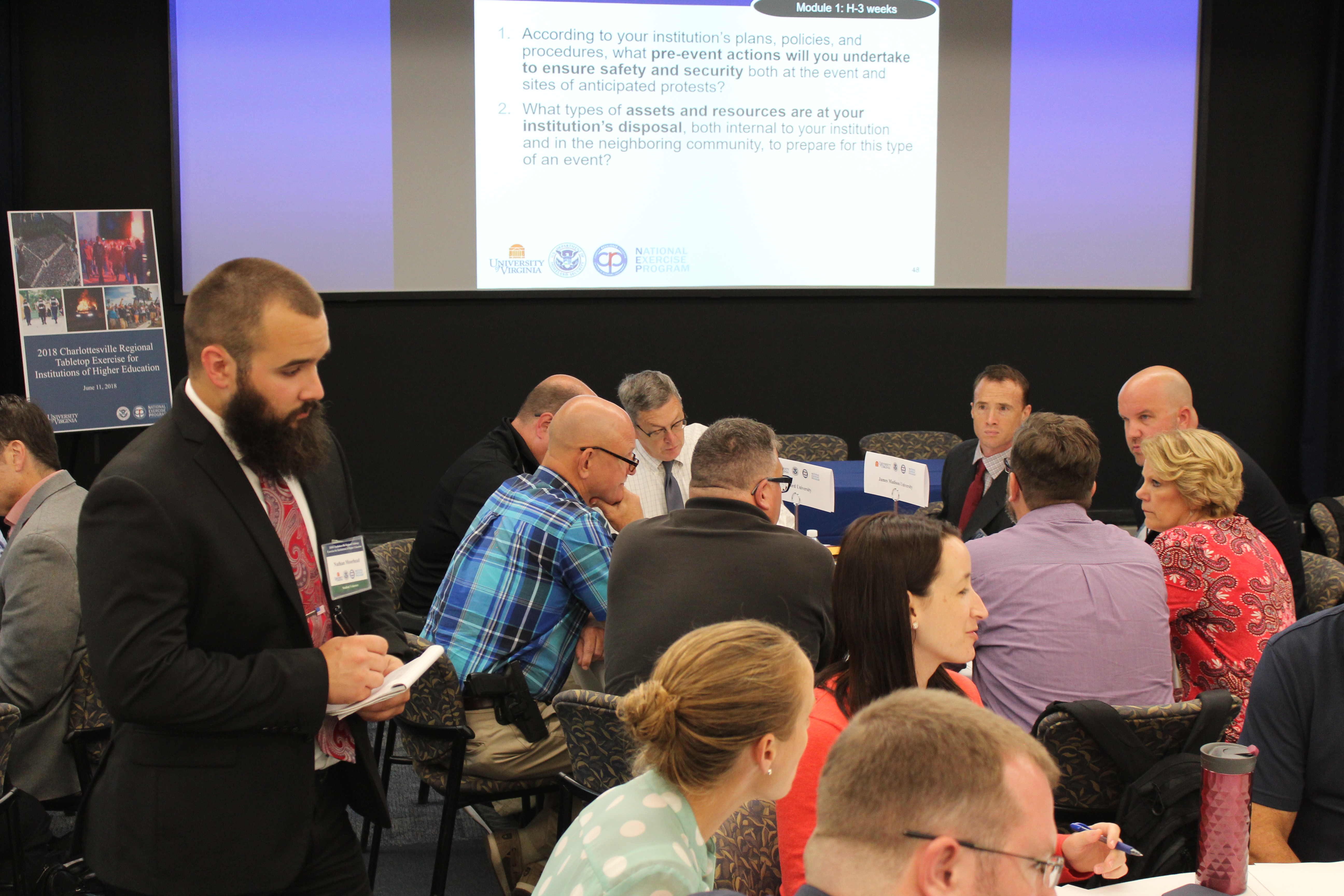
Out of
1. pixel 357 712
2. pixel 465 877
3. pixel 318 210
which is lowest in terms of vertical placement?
pixel 465 877

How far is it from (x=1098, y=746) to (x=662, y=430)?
7.51 feet

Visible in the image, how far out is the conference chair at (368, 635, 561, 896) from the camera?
265cm

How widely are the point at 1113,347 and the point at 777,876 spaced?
6.27m

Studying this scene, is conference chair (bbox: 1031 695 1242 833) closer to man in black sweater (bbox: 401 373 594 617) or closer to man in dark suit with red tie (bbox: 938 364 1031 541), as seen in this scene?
man in dark suit with red tie (bbox: 938 364 1031 541)

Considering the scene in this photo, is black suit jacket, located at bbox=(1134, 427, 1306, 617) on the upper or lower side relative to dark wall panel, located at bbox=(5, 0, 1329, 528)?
lower

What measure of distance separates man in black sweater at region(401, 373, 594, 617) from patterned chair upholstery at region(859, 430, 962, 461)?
2274 millimetres

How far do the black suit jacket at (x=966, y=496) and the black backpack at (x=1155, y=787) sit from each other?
5.10 feet

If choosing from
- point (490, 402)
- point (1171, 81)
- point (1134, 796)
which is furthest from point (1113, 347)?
point (1134, 796)

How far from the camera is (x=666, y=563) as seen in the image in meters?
2.45

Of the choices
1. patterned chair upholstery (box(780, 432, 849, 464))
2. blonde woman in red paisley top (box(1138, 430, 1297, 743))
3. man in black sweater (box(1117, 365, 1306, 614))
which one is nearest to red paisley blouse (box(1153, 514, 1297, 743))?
blonde woman in red paisley top (box(1138, 430, 1297, 743))

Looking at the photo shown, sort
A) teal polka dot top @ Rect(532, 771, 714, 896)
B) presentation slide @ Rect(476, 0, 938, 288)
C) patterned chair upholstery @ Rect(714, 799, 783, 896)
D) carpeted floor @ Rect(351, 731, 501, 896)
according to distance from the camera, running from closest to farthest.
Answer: teal polka dot top @ Rect(532, 771, 714, 896)
patterned chair upholstery @ Rect(714, 799, 783, 896)
carpeted floor @ Rect(351, 731, 501, 896)
presentation slide @ Rect(476, 0, 938, 288)

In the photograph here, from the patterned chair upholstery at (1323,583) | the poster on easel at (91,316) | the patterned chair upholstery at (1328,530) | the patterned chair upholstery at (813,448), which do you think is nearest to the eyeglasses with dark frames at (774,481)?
the patterned chair upholstery at (1323,583)

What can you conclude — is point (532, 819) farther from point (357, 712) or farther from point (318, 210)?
point (318, 210)

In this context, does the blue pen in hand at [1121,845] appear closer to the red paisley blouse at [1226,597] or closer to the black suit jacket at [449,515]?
the red paisley blouse at [1226,597]
